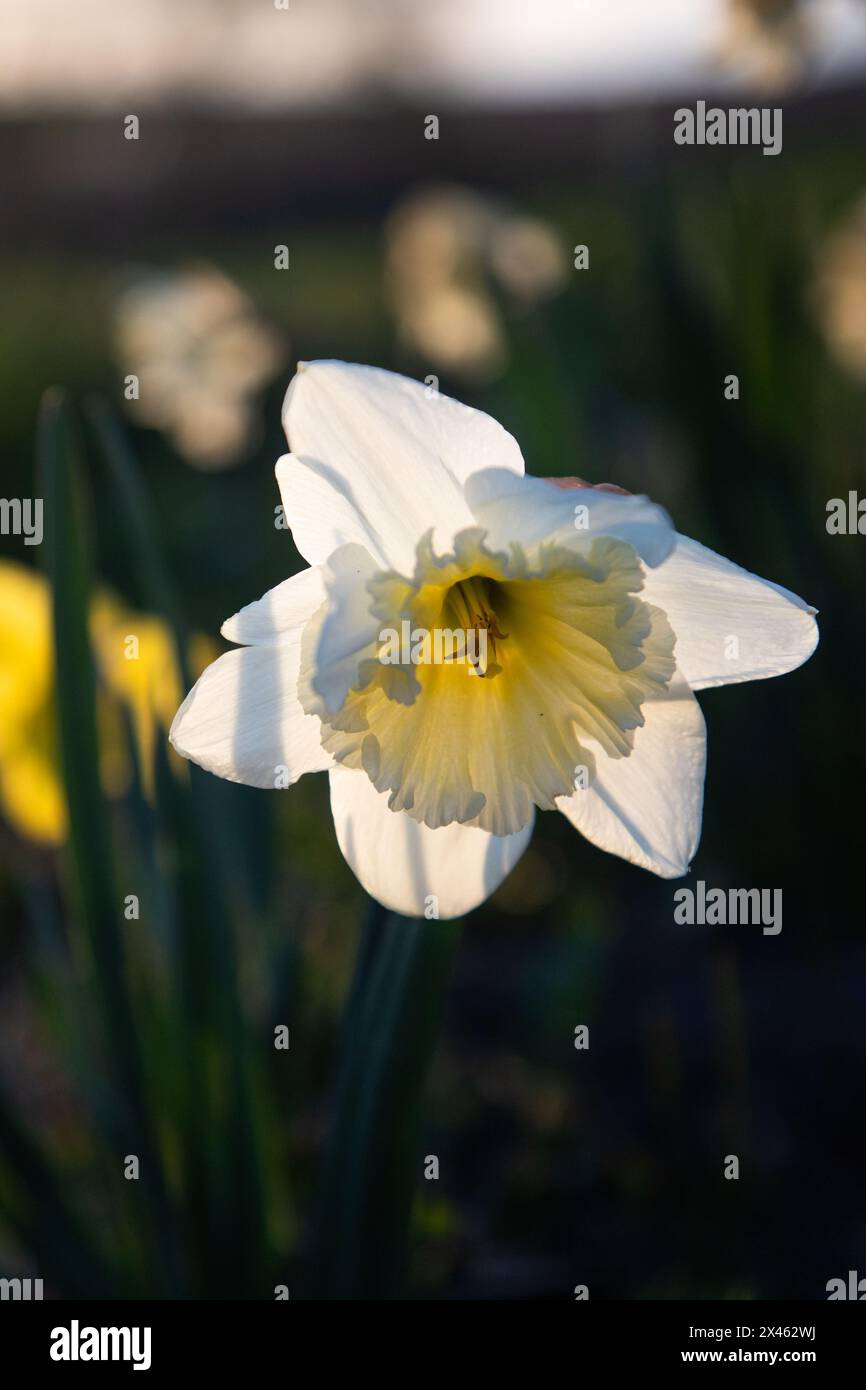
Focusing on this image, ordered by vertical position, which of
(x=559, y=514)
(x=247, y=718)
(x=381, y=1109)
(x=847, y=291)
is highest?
(x=847, y=291)

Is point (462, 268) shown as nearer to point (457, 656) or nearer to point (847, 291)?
point (847, 291)

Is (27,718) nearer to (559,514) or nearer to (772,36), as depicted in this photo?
(559,514)

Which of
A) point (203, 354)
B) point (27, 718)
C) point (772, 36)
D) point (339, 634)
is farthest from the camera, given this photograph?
point (203, 354)

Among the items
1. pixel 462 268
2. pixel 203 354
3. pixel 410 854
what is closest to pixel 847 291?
pixel 462 268

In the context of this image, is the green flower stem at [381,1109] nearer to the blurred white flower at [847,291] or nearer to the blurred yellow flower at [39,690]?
the blurred yellow flower at [39,690]

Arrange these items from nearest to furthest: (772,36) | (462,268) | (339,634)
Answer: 1. (339,634)
2. (772,36)
3. (462,268)

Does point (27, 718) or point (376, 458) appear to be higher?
point (376, 458)

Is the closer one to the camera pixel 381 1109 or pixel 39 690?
pixel 381 1109

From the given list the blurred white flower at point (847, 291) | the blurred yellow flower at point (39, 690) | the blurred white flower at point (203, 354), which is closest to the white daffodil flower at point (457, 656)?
the blurred yellow flower at point (39, 690)
